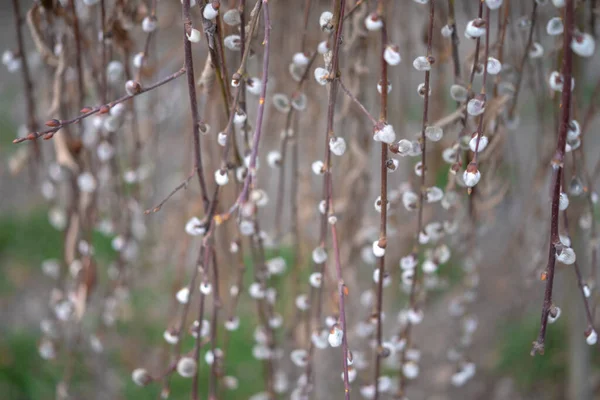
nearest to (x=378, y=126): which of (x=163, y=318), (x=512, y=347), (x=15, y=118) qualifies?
(x=512, y=347)

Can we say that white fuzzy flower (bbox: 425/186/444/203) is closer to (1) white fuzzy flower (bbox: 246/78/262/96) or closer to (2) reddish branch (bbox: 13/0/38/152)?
(1) white fuzzy flower (bbox: 246/78/262/96)

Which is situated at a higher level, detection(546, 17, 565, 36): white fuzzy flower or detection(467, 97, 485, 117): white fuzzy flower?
detection(546, 17, 565, 36): white fuzzy flower

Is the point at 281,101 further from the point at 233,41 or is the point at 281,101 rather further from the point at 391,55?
the point at 391,55

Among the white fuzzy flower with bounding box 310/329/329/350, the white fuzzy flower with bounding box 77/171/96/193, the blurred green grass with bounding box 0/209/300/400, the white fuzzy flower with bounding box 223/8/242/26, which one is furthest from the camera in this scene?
the blurred green grass with bounding box 0/209/300/400

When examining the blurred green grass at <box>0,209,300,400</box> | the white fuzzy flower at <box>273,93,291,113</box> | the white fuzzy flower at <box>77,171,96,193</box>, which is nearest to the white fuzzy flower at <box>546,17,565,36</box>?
the white fuzzy flower at <box>273,93,291,113</box>

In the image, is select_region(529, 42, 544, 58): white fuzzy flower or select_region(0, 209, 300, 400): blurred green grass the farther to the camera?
select_region(0, 209, 300, 400): blurred green grass

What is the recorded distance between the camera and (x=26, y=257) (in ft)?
5.28

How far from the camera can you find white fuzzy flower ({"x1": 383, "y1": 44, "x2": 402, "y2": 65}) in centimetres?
39

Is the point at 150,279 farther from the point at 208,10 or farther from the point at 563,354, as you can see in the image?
the point at 208,10

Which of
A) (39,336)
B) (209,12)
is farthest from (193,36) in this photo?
(39,336)

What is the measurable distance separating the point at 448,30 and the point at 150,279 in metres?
1.30

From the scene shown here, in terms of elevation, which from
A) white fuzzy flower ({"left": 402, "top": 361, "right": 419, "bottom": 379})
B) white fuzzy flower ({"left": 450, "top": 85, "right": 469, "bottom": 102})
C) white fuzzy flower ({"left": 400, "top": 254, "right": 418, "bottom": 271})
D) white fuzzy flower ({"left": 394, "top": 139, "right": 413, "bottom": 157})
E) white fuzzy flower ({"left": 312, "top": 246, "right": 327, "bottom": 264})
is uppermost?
white fuzzy flower ({"left": 450, "top": 85, "right": 469, "bottom": 102})

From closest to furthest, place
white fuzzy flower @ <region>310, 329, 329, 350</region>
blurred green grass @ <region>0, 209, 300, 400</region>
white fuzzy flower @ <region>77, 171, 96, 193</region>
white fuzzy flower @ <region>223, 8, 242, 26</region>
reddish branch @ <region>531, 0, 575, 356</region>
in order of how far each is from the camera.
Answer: reddish branch @ <region>531, 0, 575, 356</region> → white fuzzy flower @ <region>223, 8, 242, 26</region> → white fuzzy flower @ <region>310, 329, 329, 350</region> → white fuzzy flower @ <region>77, 171, 96, 193</region> → blurred green grass @ <region>0, 209, 300, 400</region>

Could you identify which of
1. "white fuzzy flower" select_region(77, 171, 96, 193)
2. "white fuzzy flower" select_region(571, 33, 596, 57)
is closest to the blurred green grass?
"white fuzzy flower" select_region(77, 171, 96, 193)
